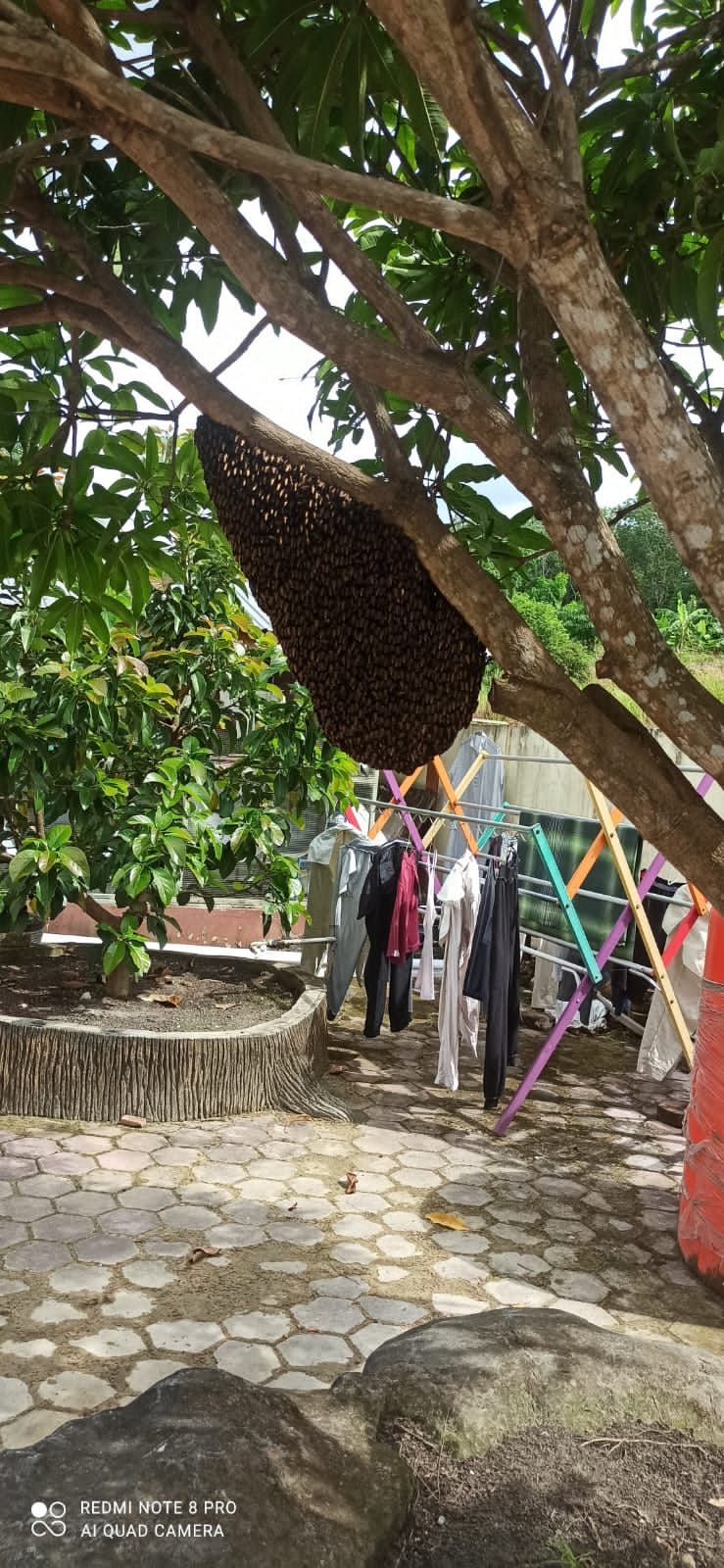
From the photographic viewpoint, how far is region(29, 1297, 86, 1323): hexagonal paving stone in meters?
2.86

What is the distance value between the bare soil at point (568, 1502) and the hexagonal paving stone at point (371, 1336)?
3.96 ft

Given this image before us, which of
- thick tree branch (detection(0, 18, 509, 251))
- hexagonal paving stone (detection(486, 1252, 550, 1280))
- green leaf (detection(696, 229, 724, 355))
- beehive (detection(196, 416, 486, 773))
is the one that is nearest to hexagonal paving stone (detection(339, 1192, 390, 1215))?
hexagonal paving stone (detection(486, 1252, 550, 1280))

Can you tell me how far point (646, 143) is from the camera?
1.69 metres

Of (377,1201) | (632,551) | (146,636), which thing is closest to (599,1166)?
(377,1201)

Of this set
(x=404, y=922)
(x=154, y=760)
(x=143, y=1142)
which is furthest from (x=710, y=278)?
(x=404, y=922)

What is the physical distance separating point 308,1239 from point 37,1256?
795 mm

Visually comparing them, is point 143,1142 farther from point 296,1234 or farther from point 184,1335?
point 184,1335

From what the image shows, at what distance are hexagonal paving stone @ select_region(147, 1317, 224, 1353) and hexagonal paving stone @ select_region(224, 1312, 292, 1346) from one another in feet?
0.14

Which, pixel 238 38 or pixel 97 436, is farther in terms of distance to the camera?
pixel 97 436

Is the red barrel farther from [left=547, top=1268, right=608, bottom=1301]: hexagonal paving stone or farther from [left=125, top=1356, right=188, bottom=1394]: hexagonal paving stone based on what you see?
[left=125, top=1356, right=188, bottom=1394]: hexagonal paving stone

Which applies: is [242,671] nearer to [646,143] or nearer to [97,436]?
[97,436]

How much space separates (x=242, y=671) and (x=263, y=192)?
130 inches

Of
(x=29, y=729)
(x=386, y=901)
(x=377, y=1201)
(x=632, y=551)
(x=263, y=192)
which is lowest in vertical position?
(x=377, y=1201)

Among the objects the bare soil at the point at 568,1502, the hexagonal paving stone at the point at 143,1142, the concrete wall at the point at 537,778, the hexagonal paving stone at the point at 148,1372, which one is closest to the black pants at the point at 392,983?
the hexagonal paving stone at the point at 143,1142
